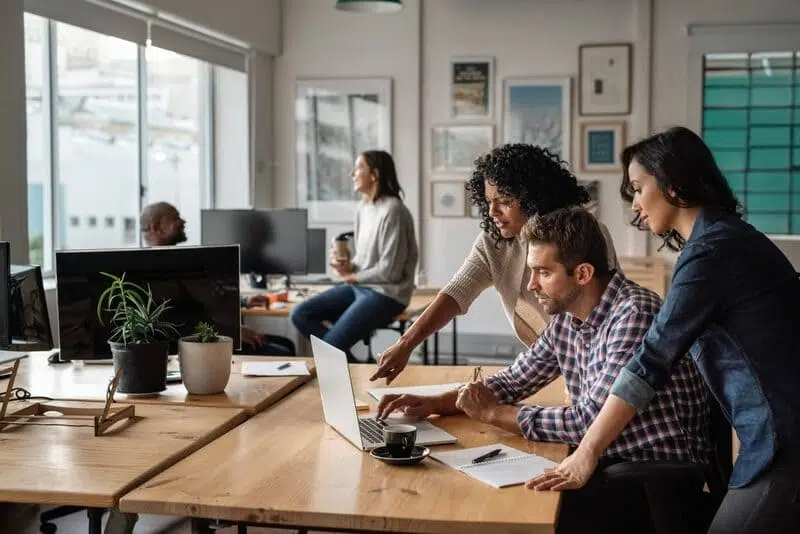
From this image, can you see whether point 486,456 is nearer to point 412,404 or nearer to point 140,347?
point 412,404

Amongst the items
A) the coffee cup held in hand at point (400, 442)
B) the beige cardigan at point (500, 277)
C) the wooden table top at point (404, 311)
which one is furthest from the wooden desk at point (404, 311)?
the coffee cup held in hand at point (400, 442)

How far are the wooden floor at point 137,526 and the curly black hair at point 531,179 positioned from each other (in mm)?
1626

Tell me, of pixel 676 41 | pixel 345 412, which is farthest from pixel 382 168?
pixel 345 412

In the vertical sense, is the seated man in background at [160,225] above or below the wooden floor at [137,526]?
above

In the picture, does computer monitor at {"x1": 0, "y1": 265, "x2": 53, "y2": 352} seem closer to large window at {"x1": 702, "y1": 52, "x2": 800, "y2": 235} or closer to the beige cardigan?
the beige cardigan

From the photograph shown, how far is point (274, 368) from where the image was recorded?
312 centimetres

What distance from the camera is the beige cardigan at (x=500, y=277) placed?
124 inches

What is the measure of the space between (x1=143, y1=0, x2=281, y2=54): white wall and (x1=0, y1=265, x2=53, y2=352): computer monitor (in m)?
3.42

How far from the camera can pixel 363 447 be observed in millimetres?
2156

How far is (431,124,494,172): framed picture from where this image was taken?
24.6 feet

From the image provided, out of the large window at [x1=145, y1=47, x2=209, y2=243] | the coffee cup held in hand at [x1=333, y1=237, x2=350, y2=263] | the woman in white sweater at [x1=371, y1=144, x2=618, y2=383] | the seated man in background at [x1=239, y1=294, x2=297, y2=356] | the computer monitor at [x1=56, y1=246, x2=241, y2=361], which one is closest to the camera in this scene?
the computer monitor at [x1=56, y1=246, x2=241, y2=361]

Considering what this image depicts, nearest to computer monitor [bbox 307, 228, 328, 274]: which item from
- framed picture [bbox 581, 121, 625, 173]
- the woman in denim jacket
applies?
framed picture [bbox 581, 121, 625, 173]

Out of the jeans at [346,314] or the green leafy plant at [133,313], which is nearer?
the green leafy plant at [133,313]

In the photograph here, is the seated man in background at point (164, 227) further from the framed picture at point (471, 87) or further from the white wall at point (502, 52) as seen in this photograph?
the framed picture at point (471, 87)
